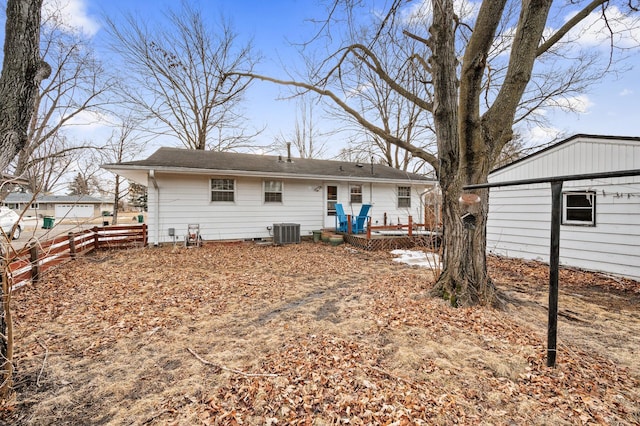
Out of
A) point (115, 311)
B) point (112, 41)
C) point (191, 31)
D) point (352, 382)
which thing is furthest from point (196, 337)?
point (191, 31)

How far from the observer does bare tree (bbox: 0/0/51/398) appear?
2.46 m

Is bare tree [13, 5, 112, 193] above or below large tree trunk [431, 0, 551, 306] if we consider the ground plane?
above

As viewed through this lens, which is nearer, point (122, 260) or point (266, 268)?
point (266, 268)

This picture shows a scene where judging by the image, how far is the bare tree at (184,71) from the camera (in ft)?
46.6

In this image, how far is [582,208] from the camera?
6.86 metres

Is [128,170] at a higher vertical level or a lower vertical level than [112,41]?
lower

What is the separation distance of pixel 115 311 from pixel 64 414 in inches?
90.5

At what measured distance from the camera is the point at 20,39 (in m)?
2.58

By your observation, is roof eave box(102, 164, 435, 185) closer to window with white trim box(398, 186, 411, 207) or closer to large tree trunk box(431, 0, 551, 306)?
window with white trim box(398, 186, 411, 207)

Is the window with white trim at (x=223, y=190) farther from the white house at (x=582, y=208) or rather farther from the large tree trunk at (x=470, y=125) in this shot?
the white house at (x=582, y=208)

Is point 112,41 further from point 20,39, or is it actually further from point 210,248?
point 20,39

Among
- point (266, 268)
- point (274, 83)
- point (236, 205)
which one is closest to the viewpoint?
point (274, 83)

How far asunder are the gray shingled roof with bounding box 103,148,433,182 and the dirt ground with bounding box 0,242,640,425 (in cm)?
441

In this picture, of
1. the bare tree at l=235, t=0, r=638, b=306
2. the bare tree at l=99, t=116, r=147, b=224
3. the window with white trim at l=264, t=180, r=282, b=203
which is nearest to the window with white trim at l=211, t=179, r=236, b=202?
the window with white trim at l=264, t=180, r=282, b=203
